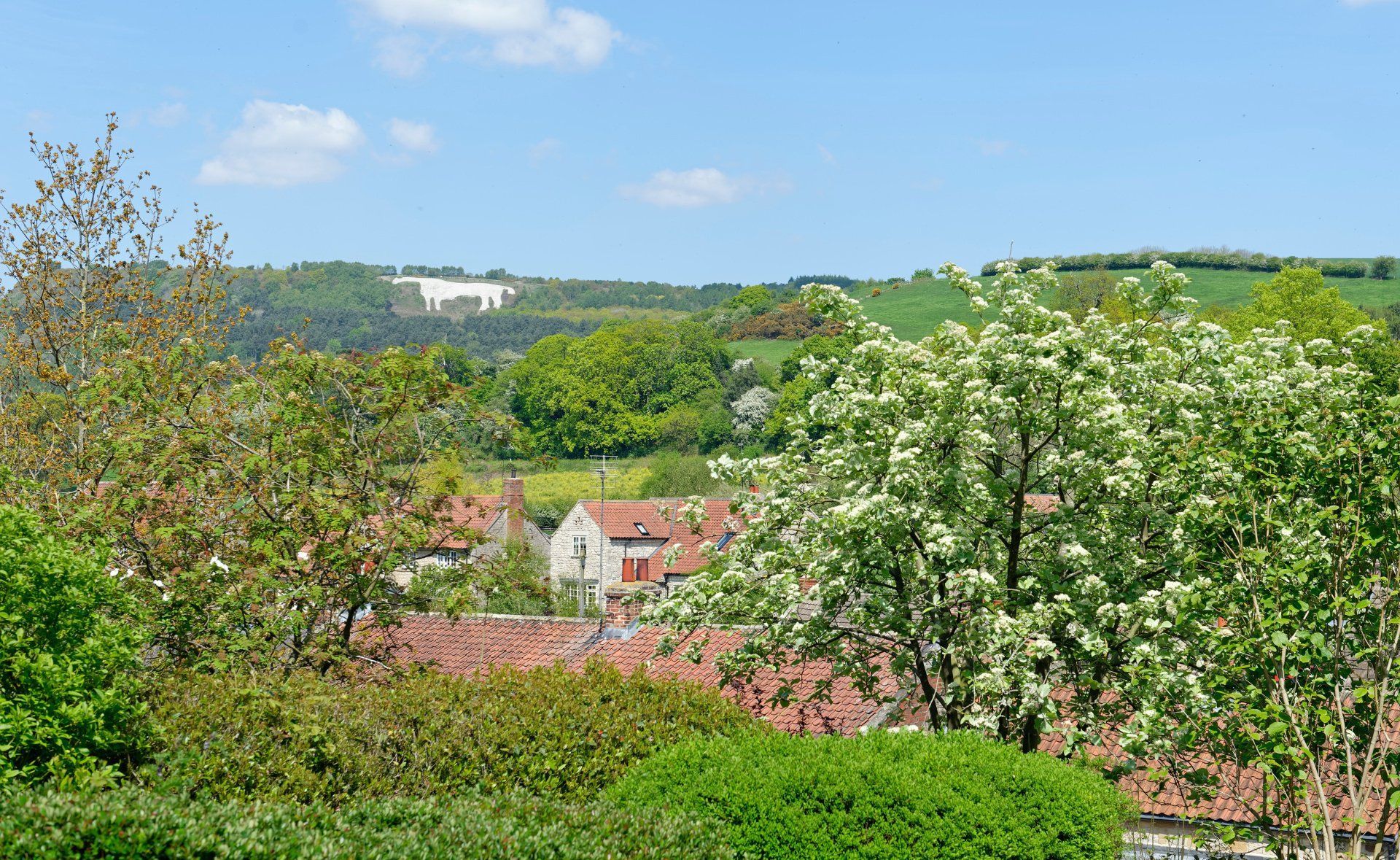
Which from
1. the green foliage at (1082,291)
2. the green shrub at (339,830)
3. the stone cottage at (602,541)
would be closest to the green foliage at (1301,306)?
the green foliage at (1082,291)

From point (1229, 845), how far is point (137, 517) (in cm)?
1048

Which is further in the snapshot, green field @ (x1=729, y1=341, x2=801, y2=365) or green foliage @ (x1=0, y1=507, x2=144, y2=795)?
green field @ (x1=729, y1=341, x2=801, y2=365)

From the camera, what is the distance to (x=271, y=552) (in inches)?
411

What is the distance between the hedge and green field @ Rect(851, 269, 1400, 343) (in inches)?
39.8

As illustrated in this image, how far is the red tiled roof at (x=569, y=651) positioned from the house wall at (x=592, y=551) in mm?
31495

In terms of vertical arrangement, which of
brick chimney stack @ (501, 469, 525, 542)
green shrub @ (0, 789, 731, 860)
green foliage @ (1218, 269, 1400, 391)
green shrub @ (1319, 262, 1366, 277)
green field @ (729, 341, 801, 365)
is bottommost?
brick chimney stack @ (501, 469, 525, 542)

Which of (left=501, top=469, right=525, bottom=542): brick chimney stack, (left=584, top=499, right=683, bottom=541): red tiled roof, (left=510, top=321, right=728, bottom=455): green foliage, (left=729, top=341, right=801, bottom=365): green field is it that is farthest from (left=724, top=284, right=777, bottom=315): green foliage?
(left=501, top=469, right=525, bottom=542): brick chimney stack

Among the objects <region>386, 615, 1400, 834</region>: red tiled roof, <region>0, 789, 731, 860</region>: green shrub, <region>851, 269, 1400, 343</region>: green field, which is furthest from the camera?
<region>851, 269, 1400, 343</region>: green field

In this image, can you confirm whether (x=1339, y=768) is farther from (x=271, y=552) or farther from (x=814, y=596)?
(x=271, y=552)

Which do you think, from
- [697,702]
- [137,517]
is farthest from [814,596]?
[137,517]

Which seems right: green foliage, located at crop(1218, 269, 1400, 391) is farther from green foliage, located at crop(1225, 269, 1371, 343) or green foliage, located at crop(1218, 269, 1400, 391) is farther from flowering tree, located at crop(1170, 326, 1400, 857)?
flowering tree, located at crop(1170, 326, 1400, 857)

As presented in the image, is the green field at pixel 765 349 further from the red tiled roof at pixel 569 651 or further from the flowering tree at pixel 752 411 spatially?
the red tiled roof at pixel 569 651

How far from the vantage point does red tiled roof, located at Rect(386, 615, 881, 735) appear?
16.0 meters

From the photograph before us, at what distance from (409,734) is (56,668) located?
2.14 m
